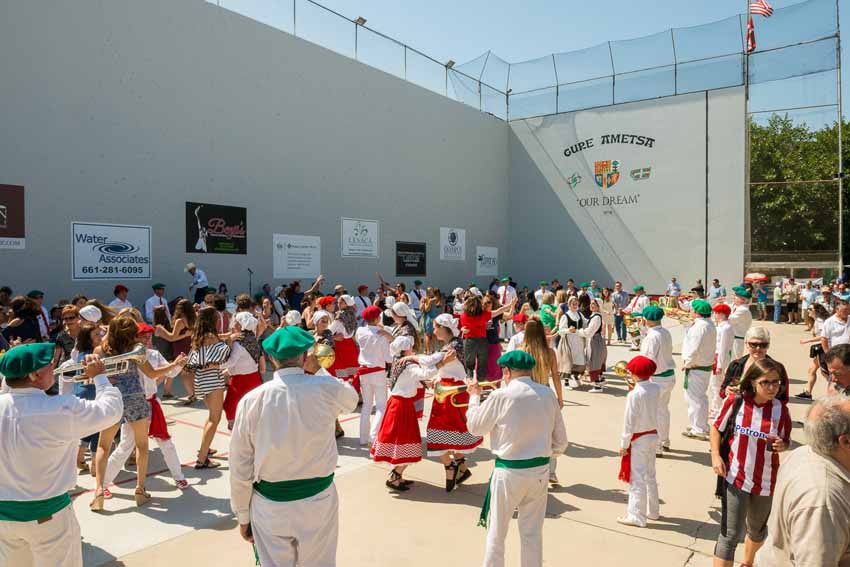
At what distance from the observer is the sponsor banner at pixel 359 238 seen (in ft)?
57.3

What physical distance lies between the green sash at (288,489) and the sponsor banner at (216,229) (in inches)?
466

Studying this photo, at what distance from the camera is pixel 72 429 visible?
2738 mm

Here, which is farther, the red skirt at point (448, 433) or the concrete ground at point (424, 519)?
the red skirt at point (448, 433)

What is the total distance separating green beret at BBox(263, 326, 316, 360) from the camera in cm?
281

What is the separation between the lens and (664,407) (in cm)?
638

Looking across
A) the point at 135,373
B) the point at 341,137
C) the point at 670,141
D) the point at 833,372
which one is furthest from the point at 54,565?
the point at 670,141

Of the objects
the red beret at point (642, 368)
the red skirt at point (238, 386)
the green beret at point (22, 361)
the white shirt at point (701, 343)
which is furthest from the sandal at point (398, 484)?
the white shirt at point (701, 343)

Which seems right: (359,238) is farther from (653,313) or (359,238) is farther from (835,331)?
(835,331)

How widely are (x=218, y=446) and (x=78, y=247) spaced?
23.9 feet

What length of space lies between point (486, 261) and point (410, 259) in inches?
204

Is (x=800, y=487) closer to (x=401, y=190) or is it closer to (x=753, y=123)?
(x=401, y=190)

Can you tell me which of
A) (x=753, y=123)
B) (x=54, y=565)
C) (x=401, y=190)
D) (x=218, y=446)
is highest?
(x=753, y=123)

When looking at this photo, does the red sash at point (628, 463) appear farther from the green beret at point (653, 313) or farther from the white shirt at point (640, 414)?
the green beret at point (653, 313)

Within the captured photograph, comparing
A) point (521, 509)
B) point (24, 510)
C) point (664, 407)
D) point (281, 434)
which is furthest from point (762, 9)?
point (24, 510)
